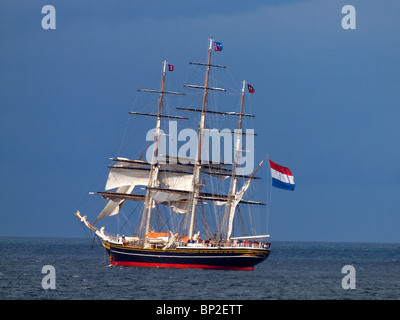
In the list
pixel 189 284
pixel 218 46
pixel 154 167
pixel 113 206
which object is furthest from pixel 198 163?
pixel 189 284

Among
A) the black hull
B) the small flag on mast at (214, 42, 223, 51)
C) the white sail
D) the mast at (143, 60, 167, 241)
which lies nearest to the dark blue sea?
the black hull

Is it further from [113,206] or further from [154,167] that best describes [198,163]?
[113,206]

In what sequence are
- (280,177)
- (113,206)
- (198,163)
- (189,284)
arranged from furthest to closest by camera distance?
(113,206), (198,163), (280,177), (189,284)

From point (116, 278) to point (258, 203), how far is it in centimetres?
2139

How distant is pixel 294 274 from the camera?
88625 millimetres

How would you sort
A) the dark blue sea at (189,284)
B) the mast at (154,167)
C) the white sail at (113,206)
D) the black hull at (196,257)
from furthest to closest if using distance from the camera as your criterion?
the white sail at (113,206)
the mast at (154,167)
the black hull at (196,257)
the dark blue sea at (189,284)

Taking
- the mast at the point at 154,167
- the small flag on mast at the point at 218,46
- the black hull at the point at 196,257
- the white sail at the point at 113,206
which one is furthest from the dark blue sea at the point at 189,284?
the small flag on mast at the point at 218,46

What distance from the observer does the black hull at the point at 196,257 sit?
282 ft

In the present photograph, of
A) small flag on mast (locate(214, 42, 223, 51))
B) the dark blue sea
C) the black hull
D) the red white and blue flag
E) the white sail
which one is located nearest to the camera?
the dark blue sea

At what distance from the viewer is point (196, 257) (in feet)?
285

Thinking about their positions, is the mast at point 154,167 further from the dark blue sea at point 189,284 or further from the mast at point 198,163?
the dark blue sea at point 189,284

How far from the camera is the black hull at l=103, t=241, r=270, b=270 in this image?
86000 millimetres

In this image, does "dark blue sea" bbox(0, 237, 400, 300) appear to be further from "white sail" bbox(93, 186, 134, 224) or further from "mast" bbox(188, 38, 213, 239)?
"mast" bbox(188, 38, 213, 239)
